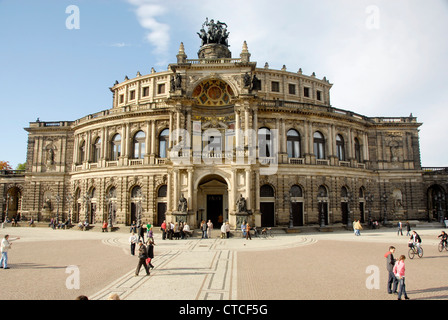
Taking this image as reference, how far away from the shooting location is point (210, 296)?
10875 millimetres

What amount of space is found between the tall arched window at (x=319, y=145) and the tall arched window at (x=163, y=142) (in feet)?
65.8

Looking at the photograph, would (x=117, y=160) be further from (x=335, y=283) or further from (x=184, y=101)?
(x=335, y=283)

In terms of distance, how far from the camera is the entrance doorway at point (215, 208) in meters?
37.7

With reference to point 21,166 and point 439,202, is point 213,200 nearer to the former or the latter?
point 439,202

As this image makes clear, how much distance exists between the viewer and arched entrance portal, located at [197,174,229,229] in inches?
1470

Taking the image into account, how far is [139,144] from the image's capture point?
137ft

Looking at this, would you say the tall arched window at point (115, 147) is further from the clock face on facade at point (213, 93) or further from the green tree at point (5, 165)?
the green tree at point (5, 165)

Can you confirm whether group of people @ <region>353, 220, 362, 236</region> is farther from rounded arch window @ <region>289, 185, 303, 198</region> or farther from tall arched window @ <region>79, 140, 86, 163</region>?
tall arched window @ <region>79, 140, 86, 163</region>

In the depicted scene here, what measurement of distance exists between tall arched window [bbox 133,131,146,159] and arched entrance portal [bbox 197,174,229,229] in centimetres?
1030

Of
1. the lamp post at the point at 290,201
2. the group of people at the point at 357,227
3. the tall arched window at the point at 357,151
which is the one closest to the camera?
the group of people at the point at 357,227

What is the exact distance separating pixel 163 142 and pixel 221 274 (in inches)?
1139

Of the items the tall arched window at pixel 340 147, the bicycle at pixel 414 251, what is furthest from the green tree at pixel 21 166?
the bicycle at pixel 414 251

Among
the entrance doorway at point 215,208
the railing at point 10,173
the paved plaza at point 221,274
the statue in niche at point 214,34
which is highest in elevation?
the statue in niche at point 214,34

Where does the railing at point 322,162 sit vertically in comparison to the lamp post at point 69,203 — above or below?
above
